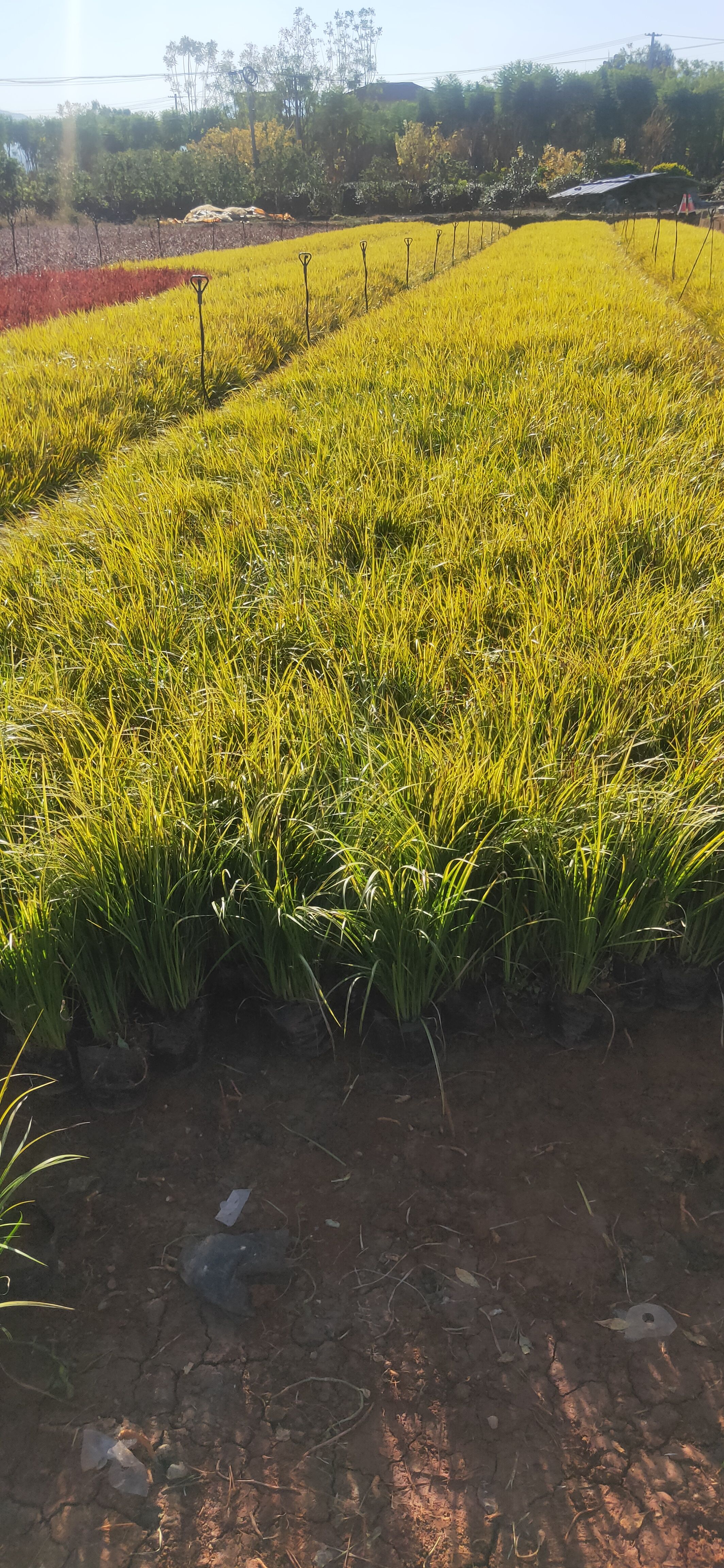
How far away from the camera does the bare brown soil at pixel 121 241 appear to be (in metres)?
18.5

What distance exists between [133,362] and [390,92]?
16553cm

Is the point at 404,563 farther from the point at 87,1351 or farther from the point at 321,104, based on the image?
the point at 321,104

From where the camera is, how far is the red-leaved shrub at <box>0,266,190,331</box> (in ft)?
33.8

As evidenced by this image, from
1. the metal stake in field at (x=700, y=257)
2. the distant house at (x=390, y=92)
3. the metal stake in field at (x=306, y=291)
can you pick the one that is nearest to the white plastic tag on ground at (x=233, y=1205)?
the metal stake in field at (x=306, y=291)

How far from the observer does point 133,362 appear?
6887 millimetres

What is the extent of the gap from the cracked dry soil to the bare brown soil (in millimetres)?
18068

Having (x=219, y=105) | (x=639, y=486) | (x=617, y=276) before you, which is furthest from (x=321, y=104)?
(x=639, y=486)

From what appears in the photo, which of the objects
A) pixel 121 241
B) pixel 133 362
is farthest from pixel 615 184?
pixel 133 362

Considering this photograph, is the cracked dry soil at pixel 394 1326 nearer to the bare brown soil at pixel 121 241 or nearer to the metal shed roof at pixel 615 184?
the bare brown soil at pixel 121 241

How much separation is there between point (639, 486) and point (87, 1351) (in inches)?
142

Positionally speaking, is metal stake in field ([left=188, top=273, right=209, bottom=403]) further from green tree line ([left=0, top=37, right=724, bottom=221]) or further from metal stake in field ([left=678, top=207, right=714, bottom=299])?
green tree line ([left=0, top=37, right=724, bottom=221])

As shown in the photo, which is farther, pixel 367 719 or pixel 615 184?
pixel 615 184

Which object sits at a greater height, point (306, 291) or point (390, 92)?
point (390, 92)

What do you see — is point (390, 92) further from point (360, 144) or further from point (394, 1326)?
point (394, 1326)
